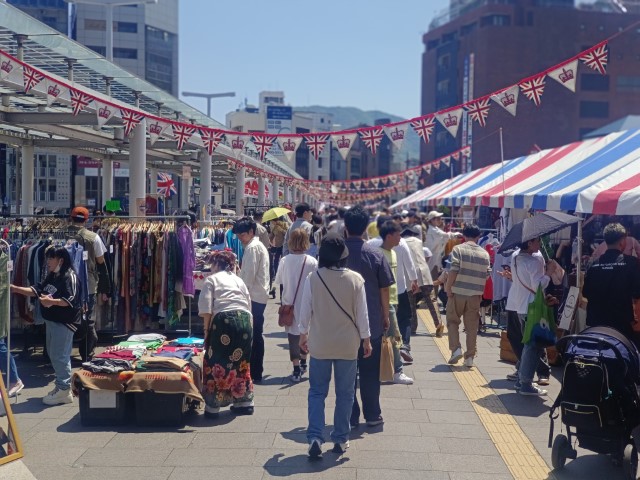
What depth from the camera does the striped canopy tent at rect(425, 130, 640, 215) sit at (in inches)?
345

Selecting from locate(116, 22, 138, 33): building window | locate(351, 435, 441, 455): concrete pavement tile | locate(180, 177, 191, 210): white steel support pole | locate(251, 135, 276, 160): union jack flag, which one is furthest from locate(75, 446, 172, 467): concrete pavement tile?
locate(116, 22, 138, 33): building window

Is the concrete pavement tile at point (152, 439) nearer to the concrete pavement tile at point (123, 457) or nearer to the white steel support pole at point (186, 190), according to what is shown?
the concrete pavement tile at point (123, 457)

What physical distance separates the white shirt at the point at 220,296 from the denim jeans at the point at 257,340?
1.28 meters

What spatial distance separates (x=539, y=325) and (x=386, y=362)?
1.66 metres

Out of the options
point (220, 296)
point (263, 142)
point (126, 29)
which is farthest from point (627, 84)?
point (220, 296)

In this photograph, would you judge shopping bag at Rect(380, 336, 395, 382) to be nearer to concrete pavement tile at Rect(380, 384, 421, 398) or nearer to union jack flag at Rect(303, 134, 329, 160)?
concrete pavement tile at Rect(380, 384, 421, 398)

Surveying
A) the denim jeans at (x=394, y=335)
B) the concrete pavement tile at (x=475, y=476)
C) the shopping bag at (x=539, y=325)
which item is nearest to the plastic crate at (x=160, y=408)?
the denim jeans at (x=394, y=335)

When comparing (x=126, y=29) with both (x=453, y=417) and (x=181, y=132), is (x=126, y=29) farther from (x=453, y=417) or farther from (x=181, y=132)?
(x=453, y=417)

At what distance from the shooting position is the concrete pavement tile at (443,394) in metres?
8.13

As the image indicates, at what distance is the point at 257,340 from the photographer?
8.56 meters

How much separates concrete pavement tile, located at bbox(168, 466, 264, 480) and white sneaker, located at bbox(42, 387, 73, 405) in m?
2.38

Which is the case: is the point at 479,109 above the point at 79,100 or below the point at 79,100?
above

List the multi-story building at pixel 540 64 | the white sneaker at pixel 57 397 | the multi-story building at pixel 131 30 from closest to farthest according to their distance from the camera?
the white sneaker at pixel 57 397 < the multi-story building at pixel 540 64 < the multi-story building at pixel 131 30

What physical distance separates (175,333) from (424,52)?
8889 cm
